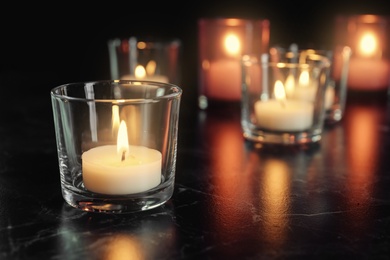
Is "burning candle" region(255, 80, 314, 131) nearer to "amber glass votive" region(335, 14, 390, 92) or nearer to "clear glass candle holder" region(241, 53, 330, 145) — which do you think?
"clear glass candle holder" region(241, 53, 330, 145)

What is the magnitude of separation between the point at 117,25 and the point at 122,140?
1.43 meters

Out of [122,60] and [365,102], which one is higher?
[122,60]

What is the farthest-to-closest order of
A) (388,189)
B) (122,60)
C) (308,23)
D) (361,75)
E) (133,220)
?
(308,23)
(361,75)
(122,60)
(388,189)
(133,220)

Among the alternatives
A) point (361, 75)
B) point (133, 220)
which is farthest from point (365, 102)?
point (133, 220)

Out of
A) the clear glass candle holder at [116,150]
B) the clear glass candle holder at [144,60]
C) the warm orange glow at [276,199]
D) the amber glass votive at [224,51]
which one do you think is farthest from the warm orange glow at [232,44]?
the clear glass candle holder at [116,150]

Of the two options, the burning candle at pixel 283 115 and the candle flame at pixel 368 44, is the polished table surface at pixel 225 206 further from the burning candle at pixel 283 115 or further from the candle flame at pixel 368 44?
the candle flame at pixel 368 44

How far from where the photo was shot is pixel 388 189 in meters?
1.04

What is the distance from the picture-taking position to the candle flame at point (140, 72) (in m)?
1.58

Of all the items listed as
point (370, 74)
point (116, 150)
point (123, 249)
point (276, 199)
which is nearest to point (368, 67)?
point (370, 74)

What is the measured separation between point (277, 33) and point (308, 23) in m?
0.10

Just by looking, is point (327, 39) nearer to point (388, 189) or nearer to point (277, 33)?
point (277, 33)

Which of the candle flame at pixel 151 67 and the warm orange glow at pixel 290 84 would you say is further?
the candle flame at pixel 151 67

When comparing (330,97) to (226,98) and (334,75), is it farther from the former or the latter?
(226,98)

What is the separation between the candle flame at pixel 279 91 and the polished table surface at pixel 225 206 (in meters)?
0.11
